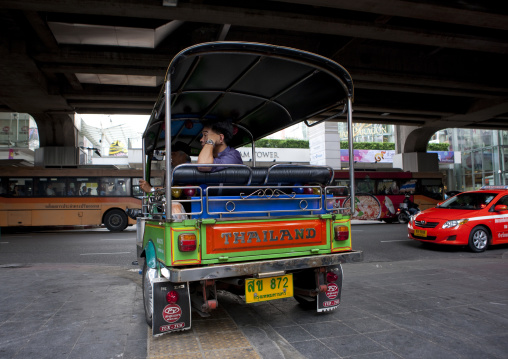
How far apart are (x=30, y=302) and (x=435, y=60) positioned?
1457 centimetres

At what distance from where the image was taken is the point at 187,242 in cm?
309

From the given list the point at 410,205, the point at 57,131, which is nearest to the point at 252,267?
the point at 410,205

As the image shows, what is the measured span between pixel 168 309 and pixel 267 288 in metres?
0.90

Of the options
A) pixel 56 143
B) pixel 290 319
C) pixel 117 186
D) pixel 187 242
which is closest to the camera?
pixel 187 242

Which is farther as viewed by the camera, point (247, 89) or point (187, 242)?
point (247, 89)

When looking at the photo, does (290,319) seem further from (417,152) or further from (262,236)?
(417,152)

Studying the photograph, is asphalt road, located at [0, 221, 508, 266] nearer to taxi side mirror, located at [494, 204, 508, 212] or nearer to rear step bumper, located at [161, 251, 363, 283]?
Result: taxi side mirror, located at [494, 204, 508, 212]

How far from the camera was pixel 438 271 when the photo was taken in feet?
21.7

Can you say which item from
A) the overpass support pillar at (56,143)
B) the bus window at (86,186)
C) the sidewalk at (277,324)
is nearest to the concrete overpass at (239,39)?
the overpass support pillar at (56,143)

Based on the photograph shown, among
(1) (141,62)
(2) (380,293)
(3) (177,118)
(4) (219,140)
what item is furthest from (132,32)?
(2) (380,293)

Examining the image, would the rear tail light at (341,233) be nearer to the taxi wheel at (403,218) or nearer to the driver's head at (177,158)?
the driver's head at (177,158)

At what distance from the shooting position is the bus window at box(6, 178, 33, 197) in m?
15.3

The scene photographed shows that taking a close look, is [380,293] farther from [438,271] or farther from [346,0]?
[346,0]

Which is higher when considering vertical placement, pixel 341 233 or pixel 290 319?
pixel 341 233
